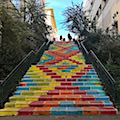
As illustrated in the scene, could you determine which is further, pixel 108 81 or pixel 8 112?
pixel 108 81

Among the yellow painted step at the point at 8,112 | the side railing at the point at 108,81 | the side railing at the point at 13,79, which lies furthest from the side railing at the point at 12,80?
the side railing at the point at 108,81

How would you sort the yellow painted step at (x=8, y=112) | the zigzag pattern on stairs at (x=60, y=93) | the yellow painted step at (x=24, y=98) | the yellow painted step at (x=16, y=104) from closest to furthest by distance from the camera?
the yellow painted step at (x=8, y=112) < the zigzag pattern on stairs at (x=60, y=93) < the yellow painted step at (x=16, y=104) < the yellow painted step at (x=24, y=98)

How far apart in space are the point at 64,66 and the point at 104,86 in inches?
169

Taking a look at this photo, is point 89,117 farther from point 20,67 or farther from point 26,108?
point 20,67

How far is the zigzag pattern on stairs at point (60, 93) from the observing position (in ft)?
34.2

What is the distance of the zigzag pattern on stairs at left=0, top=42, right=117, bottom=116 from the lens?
34.2 feet

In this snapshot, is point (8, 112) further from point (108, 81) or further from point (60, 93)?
point (108, 81)

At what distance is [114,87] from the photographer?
11.2 m

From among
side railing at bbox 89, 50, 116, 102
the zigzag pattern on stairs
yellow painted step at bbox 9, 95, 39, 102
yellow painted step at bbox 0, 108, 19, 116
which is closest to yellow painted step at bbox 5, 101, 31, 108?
the zigzag pattern on stairs

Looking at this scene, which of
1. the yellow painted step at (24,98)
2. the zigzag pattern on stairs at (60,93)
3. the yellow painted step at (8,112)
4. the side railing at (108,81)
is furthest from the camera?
the yellow painted step at (24,98)

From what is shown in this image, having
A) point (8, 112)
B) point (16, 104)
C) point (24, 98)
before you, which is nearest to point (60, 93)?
point (24, 98)

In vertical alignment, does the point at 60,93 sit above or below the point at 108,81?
below

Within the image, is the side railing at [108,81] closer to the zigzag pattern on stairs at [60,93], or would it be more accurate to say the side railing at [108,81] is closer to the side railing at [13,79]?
the zigzag pattern on stairs at [60,93]

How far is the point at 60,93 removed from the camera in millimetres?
12500
